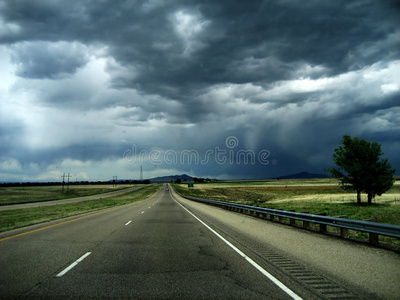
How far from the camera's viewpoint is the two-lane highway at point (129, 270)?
17.9ft

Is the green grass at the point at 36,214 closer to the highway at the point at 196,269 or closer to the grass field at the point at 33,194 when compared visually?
the highway at the point at 196,269

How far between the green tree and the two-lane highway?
142ft

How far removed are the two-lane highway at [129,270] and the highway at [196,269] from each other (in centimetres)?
2

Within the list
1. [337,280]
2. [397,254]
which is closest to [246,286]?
[337,280]

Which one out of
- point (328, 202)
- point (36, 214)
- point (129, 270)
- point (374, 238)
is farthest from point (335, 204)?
point (129, 270)

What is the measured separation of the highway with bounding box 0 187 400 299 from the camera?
545cm

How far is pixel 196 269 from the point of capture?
7.07 meters

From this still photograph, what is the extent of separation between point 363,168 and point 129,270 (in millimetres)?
48104

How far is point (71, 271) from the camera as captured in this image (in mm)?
6816

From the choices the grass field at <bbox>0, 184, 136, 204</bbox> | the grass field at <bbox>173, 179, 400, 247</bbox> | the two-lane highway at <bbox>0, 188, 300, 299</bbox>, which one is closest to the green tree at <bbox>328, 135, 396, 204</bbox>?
the grass field at <bbox>173, 179, 400, 247</bbox>

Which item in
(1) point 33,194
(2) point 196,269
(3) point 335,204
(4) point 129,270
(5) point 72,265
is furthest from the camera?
(1) point 33,194

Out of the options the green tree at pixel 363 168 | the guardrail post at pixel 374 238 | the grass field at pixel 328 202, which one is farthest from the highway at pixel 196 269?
the green tree at pixel 363 168

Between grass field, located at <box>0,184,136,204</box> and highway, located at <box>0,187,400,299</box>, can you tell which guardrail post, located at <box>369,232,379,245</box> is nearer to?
highway, located at <box>0,187,400,299</box>

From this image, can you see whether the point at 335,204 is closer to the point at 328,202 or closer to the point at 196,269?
the point at 328,202
